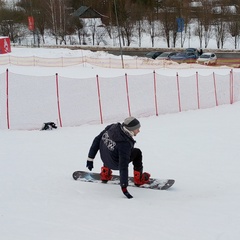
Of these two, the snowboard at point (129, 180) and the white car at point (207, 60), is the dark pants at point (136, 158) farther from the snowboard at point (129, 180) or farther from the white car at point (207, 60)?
the white car at point (207, 60)

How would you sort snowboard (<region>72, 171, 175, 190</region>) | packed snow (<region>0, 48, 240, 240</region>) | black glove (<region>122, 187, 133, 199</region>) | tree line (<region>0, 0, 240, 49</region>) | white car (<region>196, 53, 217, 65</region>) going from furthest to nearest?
tree line (<region>0, 0, 240, 49</region>) → white car (<region>196, 53, 217, 65</region>) → snowboard (<region>72, 171, 175, 190</region>) → black glove (<region>122, 187, 133, 199</region>) → packed snow (<region>0, 48, 240, 240</region>)

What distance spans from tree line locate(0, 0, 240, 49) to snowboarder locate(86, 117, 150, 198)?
3874cm

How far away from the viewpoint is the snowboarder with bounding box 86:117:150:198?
5.02 meters

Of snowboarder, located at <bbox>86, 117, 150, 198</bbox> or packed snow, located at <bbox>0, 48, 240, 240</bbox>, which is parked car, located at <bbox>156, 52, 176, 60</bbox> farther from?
snowboarder, located at <bbox>86, 117, 150, 198</bbox>

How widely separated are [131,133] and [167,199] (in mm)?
917

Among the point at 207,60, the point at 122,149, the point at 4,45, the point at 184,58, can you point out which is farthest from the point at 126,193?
the point at 4,45

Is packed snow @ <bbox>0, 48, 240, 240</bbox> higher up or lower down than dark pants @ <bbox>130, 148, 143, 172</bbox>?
lower down

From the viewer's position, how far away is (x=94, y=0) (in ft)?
Result: 204

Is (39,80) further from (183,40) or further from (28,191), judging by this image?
(183,40)

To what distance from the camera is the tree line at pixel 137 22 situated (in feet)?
152

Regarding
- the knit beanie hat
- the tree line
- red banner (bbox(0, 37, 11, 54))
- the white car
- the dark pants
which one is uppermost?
the tree line

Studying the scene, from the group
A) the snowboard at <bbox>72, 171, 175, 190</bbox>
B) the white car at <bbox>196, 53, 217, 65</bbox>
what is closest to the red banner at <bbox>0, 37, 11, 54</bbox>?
the white car at <bbox>196, 53, 217, 65</bbox>

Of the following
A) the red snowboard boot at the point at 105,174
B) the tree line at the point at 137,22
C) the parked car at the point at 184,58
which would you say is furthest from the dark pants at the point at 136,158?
the tree line at the point at 137,22

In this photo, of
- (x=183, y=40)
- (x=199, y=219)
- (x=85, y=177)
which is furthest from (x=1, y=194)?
(x=183, y=40)
